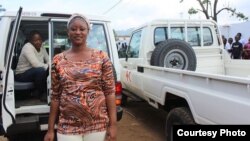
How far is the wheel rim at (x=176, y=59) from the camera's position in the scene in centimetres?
540

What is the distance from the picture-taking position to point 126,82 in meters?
7.15

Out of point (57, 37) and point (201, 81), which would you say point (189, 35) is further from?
point (201, 81)

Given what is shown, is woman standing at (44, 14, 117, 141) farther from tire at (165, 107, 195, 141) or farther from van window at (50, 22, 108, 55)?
van window at (50, 22, 108, 55)

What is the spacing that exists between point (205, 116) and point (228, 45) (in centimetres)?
975

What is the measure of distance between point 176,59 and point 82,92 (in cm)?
324

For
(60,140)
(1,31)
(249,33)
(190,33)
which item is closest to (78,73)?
(60,140)

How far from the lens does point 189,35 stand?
6340 millimetres

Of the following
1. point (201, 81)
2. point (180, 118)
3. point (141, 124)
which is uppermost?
point (201, 81)

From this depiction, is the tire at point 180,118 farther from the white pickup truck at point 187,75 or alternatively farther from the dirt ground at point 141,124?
the dirt ground at point 141,124

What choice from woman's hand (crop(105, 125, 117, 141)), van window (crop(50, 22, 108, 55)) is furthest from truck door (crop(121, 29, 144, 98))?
woman's hand (crop(105, 125, 117, 141))

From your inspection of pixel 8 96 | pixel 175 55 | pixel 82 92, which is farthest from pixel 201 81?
pixel 8 96

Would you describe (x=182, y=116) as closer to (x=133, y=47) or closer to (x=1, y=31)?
(x=1, y=31)

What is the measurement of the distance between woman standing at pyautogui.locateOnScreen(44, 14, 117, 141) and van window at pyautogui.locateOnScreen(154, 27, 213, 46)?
379cm

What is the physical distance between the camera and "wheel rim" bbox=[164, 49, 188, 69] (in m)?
5.40
